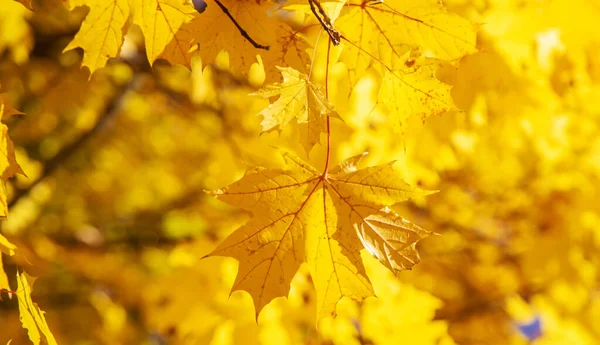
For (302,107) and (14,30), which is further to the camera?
(14,30)

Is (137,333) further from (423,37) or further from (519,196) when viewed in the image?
(423,37)

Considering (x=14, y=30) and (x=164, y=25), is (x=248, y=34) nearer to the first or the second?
(x=164, y=25)

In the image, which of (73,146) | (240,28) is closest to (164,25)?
(240,28)

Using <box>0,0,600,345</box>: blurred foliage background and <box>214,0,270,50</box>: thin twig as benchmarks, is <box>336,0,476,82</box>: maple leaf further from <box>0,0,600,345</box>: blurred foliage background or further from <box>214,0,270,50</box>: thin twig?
<box>0,0,600,345</box>: blurred foliage background

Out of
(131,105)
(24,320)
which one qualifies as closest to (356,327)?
(24,320)

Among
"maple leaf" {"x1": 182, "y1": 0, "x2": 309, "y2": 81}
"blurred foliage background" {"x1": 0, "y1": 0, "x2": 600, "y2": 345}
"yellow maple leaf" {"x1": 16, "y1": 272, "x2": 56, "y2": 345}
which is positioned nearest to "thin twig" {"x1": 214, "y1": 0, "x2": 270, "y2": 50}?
"maple leaf" {"x1": 182, "y1": 0, "x2": 309, "y2": 81}

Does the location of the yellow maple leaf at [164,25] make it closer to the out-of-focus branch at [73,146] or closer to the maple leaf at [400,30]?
the maple leaf at [400,30]
